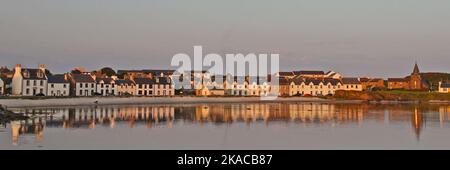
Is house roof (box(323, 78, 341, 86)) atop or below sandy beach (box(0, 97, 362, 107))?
atop

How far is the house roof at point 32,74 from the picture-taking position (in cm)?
6372

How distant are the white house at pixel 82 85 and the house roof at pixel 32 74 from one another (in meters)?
5.36

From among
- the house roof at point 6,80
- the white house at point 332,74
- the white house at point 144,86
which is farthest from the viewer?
the white house at point 332,74

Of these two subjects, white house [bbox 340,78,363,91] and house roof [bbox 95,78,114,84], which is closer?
house roof [bbox 95,78,114,84]

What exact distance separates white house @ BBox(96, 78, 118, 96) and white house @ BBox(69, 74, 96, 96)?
1489mm

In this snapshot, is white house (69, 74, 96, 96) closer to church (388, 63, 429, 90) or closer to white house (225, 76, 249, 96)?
white house (225, 76, 249, 96)

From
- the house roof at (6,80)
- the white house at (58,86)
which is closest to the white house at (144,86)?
the white house at (58,86)

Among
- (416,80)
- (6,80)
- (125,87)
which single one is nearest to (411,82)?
(416,80)

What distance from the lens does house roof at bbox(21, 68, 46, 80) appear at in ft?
209

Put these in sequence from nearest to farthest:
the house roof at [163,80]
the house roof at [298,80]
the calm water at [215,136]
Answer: the calm water at [215,136] → the house roof at [163,80] → the house roof at [298,80]

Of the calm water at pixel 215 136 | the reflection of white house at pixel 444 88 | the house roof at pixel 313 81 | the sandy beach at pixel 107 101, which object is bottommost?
the calm water at pixel 215 136

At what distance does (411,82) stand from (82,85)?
243 feet

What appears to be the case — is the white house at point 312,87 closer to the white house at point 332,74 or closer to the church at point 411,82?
the white house at point 332,74

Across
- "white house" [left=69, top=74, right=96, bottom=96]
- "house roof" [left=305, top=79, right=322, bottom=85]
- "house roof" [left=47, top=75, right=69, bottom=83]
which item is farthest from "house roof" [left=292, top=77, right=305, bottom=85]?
"house roof" [left=47, top=75, right=69, bottom=83]
